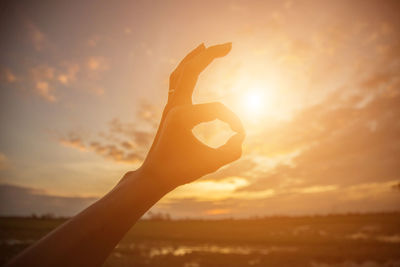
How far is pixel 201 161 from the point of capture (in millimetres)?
1624

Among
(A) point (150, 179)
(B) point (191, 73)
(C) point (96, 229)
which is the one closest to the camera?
(C) point (96, 229)

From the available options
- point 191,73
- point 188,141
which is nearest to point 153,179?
point 188,141

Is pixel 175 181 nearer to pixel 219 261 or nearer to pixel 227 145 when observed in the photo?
pixel 227 145

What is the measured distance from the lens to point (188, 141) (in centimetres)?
157

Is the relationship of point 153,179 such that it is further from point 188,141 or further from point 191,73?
point 191,73

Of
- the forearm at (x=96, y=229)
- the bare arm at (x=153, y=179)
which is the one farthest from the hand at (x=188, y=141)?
the forearm at (x=96, y=229)

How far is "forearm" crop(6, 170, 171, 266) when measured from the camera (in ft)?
3.18

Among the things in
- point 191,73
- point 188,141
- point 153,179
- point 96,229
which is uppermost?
point 191,73

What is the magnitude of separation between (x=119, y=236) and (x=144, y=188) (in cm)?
28

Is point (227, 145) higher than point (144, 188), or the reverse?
point (227, 145)

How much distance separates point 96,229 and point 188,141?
75 cm

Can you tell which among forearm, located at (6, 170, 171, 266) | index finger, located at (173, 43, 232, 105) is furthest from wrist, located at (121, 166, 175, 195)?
index finger, located at (173, 43, 232, 105)

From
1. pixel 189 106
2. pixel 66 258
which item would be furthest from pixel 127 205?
pixel 189 106

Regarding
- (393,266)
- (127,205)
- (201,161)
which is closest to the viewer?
(127,205)
